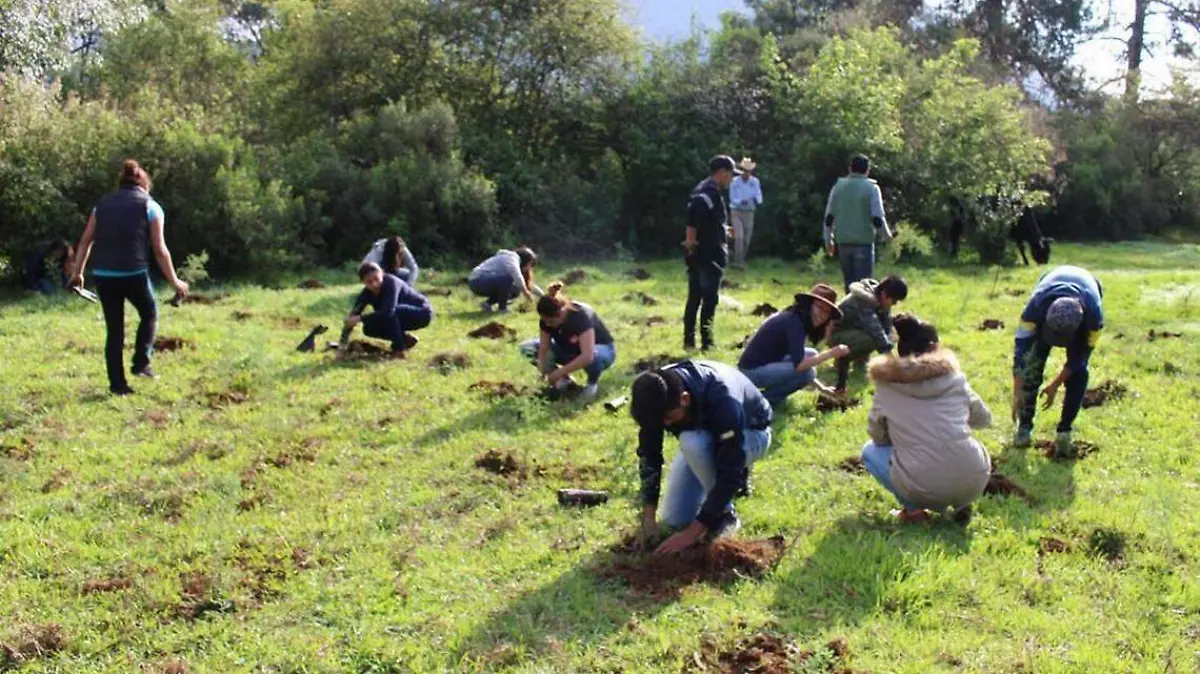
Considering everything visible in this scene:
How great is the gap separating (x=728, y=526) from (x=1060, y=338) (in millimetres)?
2497

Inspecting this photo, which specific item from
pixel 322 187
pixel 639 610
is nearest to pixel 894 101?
pixel 322 187

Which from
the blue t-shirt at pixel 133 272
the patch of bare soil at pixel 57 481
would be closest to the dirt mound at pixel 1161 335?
the blue t-shirt at pixel 133 272

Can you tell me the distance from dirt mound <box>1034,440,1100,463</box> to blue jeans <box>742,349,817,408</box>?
163 centimetres

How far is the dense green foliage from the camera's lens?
50.1 feet

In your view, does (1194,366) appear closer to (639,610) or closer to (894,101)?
(639,610)

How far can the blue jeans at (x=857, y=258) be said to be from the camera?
10.7m

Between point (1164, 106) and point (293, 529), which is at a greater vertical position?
point (1164, 106)

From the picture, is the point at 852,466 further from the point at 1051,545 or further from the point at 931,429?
the point at 1051,545

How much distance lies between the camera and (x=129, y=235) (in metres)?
8.01

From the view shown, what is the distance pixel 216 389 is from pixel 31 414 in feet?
4.50

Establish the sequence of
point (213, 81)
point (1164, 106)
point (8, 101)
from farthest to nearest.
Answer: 1. point (1164, 106)
2. point (213, 81)
3. point (8, 101)

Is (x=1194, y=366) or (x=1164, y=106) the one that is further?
(x=1164, y=106)

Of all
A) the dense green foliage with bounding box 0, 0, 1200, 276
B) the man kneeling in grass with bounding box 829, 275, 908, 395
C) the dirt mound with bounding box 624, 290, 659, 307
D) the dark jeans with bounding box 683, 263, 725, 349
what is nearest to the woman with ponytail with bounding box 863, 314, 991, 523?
the man kneeling in grass with bounding box 829, 275, 908, 395

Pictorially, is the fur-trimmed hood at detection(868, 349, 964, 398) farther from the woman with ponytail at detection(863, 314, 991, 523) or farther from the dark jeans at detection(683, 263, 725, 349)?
the dark jeans at detection(683, 263, 725, 349)
